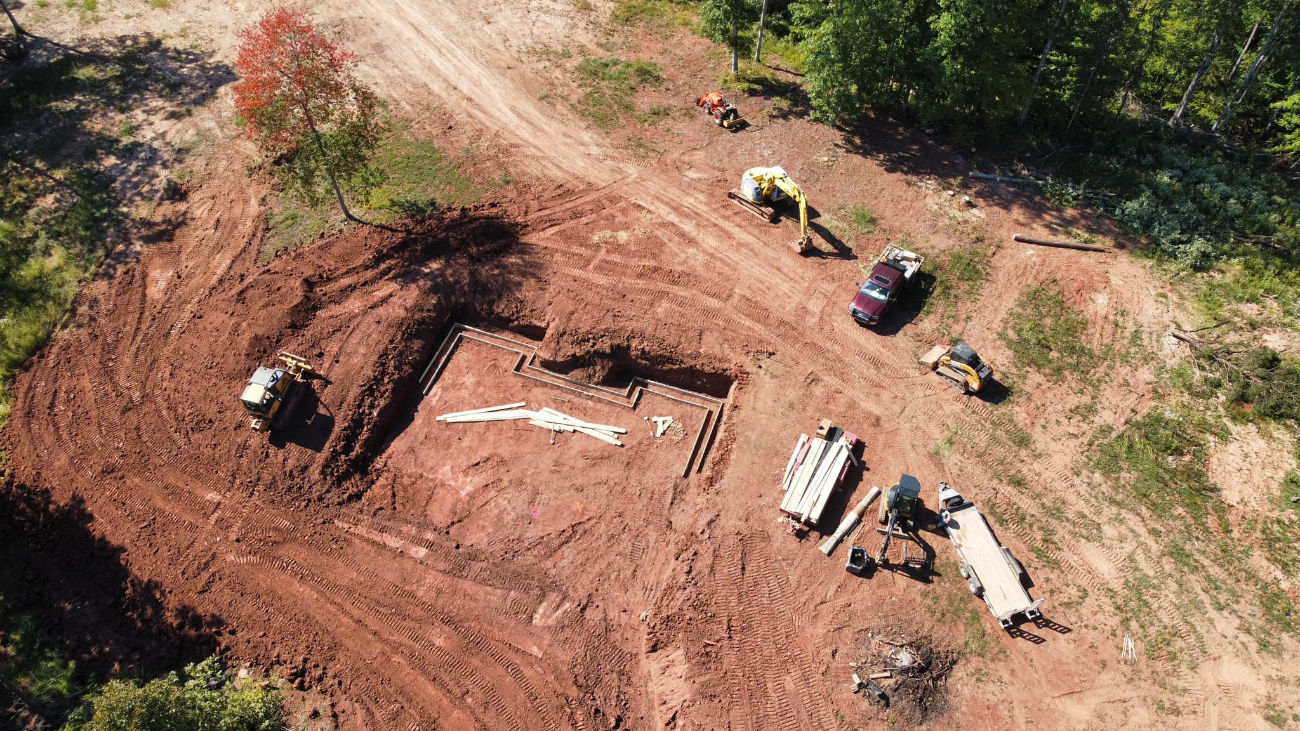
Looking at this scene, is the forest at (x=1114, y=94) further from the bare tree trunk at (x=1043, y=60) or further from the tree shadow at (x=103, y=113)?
the tree shadow at (x=103, y=113)

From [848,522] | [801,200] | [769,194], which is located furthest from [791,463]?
[769,194]

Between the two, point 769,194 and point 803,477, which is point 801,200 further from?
point 803,477

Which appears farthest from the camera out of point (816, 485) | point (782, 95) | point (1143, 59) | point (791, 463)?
point (782, 95)

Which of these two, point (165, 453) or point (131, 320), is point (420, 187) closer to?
point (131, 320)

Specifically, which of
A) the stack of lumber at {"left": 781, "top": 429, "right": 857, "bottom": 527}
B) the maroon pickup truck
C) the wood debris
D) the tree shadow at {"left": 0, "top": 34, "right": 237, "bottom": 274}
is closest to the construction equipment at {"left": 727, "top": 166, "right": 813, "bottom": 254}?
the maroon pickup truck

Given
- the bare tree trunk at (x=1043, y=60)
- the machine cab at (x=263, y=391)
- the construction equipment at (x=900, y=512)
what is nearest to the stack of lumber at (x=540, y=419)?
the machine cab at (x=263, y=391)

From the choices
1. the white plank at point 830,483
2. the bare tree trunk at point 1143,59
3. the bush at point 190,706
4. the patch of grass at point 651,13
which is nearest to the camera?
the bush at point 190,706
